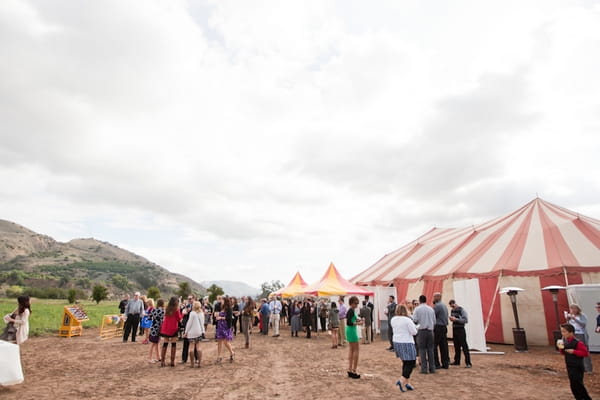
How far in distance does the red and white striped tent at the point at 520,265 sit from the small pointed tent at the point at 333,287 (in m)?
1.74

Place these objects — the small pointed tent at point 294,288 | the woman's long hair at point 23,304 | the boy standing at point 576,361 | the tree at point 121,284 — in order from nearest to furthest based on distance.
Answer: the boy standing at point 576,361, the woman's long hair at point 23,304, the small pointed tent at point 294,288, the tree at point 121,284

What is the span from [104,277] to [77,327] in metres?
77.2

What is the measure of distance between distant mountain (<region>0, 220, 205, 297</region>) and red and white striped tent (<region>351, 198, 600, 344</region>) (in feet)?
205

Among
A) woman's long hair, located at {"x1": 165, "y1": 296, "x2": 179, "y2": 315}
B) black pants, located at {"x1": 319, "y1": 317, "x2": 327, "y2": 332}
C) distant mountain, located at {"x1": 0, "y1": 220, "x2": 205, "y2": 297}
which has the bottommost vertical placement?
black pants, located at {"x1": 319, "y1": 317, "x2": 327, "y2": 332}

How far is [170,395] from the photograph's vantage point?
5.59 meters

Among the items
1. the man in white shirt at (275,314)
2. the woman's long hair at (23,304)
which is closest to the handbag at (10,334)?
the woman's long hair at (23,304)

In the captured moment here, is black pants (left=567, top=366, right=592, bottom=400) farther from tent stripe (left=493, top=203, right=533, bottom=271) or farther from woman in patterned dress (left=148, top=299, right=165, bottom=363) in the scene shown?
woman in patterned dress (left=148, top=299, right=165, bottom=363)

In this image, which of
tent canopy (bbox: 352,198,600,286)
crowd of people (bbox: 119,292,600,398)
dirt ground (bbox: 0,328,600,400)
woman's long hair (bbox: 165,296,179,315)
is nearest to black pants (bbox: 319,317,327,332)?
tent canopy (bbox: 352,198,600,286)

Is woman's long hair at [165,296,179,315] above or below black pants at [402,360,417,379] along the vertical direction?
above

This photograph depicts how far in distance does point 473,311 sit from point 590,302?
290 cm

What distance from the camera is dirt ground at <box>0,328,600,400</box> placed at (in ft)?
18.8

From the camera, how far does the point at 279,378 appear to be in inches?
272

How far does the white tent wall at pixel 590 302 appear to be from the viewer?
9609 millimetres

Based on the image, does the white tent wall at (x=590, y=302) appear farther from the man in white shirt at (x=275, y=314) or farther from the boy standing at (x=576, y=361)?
the man in white shirt at (x=275, y=314)
